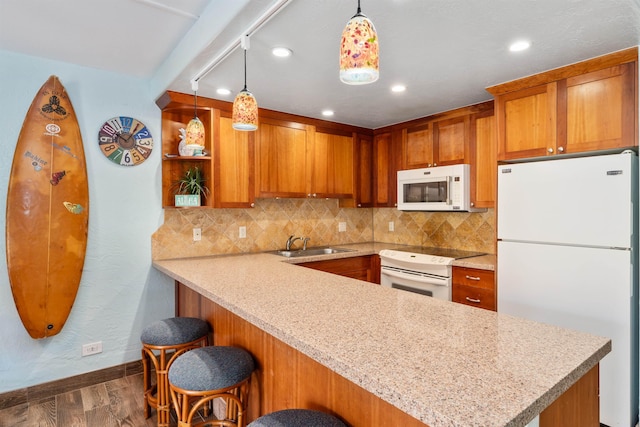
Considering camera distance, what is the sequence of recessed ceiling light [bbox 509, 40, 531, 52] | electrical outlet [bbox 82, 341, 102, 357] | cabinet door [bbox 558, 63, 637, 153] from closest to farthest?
recessed ceiling light [bbox 509, 40, 531, 52] → cabinet door [bbox 558, 63, 637, 153] → electrical outlet [bbox 82, 341, 102, 357]

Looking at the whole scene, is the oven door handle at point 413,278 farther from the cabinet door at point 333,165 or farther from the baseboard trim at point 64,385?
the baseboard trim at point 64,385

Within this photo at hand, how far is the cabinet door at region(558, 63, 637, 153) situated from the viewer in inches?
80.2

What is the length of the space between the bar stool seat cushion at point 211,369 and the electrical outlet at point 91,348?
4.81 ft

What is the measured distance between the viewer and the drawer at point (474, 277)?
8.83 feet

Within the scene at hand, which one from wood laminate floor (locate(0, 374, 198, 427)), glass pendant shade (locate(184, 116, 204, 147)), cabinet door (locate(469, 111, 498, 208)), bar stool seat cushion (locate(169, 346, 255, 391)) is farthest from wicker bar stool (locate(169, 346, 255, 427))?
cabinet door (locate(469, 111, 498, 208))

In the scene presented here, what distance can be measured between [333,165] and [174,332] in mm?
2302

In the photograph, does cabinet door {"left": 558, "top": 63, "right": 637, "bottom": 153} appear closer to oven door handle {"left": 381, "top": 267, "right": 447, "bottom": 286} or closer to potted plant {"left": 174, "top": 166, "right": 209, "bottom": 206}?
oven door handle {"left": 381, "top": 267, "right": 447, "bottom": 286}

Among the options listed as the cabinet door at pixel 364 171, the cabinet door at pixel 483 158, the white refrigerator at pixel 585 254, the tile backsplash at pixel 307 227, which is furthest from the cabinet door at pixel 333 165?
the white refrigerator at pixel 585 254

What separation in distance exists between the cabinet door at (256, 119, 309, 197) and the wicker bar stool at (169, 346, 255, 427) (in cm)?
179

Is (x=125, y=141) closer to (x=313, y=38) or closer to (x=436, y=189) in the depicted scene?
(x=313, y=38)

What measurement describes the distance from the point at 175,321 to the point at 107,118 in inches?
64.5

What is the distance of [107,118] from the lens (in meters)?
2.67

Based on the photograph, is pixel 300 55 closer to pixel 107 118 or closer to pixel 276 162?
pixel 276 162

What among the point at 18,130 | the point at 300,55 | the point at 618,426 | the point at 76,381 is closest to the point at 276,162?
the point at 300,55
